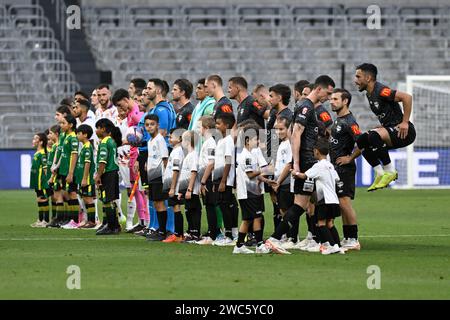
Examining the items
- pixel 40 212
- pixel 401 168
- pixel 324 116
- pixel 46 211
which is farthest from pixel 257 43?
pixel 324 116

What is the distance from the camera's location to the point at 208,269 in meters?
12.2

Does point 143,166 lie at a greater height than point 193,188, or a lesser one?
greater

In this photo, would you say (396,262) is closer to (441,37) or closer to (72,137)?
(72,137)

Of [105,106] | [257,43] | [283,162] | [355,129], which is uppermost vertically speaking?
[257,43]

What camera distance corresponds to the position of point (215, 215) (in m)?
15.4

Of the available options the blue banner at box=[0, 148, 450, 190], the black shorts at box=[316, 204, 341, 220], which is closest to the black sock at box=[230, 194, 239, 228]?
the black shorts at box=[316, 204, 341, 220]

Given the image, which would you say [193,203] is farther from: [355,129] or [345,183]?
[355,129]

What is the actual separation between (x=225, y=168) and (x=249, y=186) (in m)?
0.51

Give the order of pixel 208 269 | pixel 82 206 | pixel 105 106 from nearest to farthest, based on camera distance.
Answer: pixel 208 269 → pixel 105 106 → pixel 82 206

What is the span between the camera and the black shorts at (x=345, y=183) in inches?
571

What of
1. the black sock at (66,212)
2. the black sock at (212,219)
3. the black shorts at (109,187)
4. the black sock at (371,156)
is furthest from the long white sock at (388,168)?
the black sock at (66,212)

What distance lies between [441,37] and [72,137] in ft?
73.8
